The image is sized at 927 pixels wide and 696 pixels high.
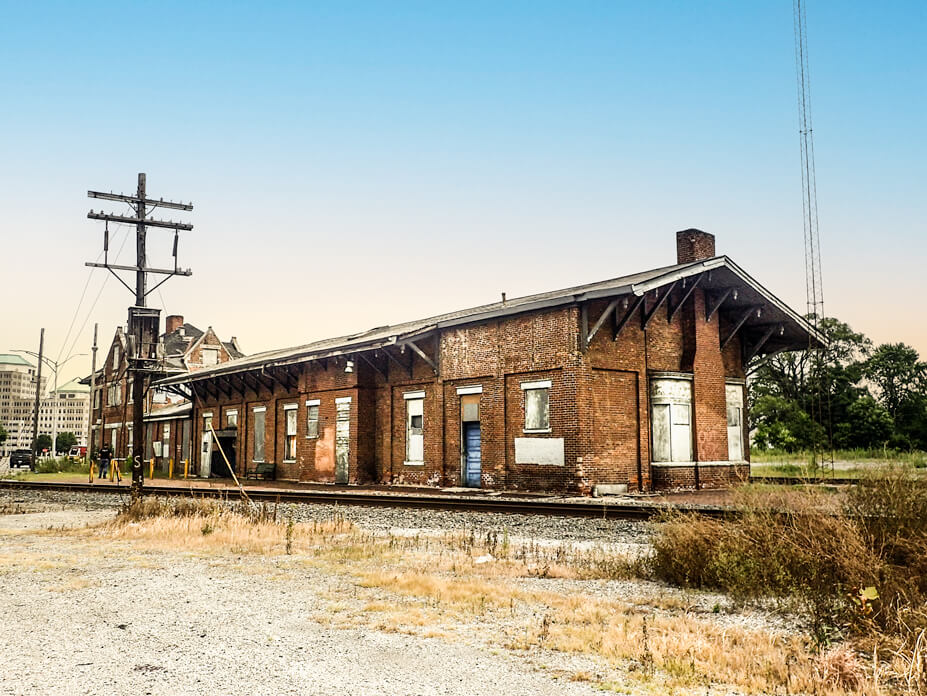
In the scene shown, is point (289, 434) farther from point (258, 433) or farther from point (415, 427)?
point (415, 427)

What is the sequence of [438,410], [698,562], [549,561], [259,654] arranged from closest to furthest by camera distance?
[259,654] < [698,562] < [549,561] < [438,410]

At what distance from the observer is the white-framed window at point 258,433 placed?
33.2m

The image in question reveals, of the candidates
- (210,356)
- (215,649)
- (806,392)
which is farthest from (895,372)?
(215,649)

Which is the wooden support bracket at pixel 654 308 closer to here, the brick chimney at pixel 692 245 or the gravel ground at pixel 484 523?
the brick chimney at pixel 692 245

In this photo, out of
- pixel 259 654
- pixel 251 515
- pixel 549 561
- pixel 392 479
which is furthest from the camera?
pixel 392 479

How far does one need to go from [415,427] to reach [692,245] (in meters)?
9.81

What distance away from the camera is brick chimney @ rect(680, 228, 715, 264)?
76.4ft

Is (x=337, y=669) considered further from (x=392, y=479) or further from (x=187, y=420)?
(x=187, y=420)

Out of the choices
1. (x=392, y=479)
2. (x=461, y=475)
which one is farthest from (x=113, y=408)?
(x=461, y=475)

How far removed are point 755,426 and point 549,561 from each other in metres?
48.2

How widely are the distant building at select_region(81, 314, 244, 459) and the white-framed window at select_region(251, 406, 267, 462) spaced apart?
19.3 meters

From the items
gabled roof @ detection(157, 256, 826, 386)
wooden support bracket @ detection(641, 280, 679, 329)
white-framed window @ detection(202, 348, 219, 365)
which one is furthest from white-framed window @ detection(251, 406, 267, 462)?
white-framed window @ detection(202, 348, 219, 365)

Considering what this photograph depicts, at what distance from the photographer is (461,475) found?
23.1 metres

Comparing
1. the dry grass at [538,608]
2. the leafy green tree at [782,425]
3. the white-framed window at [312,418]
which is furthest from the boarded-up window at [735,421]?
the leafy green tree at [782,425]
